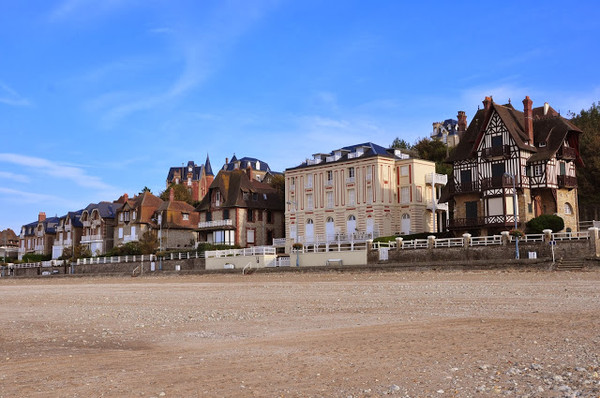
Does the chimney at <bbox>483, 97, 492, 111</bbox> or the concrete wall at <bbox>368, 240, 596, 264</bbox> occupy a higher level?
the chimney at <bbox>483, 97, 492, 111</bbox>

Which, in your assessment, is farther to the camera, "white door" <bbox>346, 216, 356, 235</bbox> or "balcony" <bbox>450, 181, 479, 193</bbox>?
"white door" <bbox>346, 216, 356, 235</bbox>

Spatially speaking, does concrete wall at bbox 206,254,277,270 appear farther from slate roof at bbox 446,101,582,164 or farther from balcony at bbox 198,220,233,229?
slate roof at bbox 446,101,582,164

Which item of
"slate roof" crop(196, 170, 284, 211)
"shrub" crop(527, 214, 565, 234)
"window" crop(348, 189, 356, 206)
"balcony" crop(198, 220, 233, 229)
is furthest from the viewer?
"slate roof" crop(196, 170, 284, 211)

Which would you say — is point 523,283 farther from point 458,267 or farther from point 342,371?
point 342,371

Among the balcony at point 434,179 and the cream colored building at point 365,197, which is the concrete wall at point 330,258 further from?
the balcony at point 434,179

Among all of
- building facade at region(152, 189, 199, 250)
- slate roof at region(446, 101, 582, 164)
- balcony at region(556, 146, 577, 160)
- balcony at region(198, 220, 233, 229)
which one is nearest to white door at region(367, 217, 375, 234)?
slate roof at region(446, 101, 582, 164)

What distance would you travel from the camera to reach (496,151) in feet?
155

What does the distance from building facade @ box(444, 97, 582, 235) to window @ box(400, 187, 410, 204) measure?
7.13 meters

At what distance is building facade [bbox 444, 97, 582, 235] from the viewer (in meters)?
46.2

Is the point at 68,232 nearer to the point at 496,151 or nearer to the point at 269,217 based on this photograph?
the point at 269,217

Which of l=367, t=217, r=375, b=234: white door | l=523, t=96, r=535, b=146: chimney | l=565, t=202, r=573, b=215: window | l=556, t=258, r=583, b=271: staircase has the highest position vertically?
l=523, t=96, r=535, b=146: chimney

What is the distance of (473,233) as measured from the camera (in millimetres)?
48031

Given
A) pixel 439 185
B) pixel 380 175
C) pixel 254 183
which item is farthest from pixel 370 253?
pixel 254 183

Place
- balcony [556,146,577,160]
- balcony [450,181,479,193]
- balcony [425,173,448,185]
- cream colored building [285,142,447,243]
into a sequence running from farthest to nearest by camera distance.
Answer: balcony [425,173,448,185] < cream colored building [285,142,447,243] < balcony [450,181,479,193] < balcony [556,146,577,160]
